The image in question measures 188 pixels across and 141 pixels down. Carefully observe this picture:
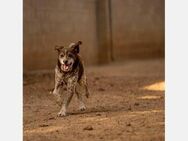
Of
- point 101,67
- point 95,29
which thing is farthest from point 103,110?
point 95,29

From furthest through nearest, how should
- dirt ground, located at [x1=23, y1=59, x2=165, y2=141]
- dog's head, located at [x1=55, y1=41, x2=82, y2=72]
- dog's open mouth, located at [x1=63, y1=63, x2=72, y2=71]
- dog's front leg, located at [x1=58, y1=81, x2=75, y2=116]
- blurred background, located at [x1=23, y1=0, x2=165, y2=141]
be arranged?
dog's front leg, located at [x1=58, y1=81, x2=75, y2=116], dog's open mouth, located at [x1=63, y1=63, x2=72, y2=71], dog's head, located at [x1=55, y1=41, x2=82, y2=72], blurred background, located at [x1=23, y1=0, x2=165, y2=141], dirt ground, located at [x1=23, y1=59, x2=165, y2=141]

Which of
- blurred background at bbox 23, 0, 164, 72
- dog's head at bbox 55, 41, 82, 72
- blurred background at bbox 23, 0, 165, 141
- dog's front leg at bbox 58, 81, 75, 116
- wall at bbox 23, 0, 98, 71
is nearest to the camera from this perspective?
blurred background at bbox 23, 0, 165, 141

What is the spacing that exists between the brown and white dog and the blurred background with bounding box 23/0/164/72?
561 centimetres

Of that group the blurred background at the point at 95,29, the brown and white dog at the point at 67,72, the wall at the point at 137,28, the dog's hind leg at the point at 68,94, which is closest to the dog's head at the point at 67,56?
the brown and white dog at the point at 67,72

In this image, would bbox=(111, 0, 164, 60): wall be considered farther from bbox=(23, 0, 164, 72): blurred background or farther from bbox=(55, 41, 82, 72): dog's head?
bbox=(55, 41, 82, 72): dog's head

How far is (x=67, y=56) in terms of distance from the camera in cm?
723

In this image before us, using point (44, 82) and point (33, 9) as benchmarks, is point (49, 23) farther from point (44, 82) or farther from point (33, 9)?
point (44, 82)

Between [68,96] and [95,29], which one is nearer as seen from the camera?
[68,96]

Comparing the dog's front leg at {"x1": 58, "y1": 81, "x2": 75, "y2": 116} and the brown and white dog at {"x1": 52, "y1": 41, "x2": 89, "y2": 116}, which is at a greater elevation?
the brown and white dog at {"x1": 52, "y1": 41, "x2": 89, "y2": 116}

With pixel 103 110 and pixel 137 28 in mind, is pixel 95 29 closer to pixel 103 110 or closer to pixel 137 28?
pixel 137 28

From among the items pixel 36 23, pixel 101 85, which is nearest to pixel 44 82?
pixel 101 85

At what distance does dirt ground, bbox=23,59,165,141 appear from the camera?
6.06m

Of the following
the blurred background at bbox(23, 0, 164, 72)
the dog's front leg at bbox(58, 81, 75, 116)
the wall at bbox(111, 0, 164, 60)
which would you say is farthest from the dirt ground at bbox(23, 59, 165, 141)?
the wall at bbox(111, 0, 164, 60)

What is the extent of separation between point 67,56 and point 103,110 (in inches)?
41.6
